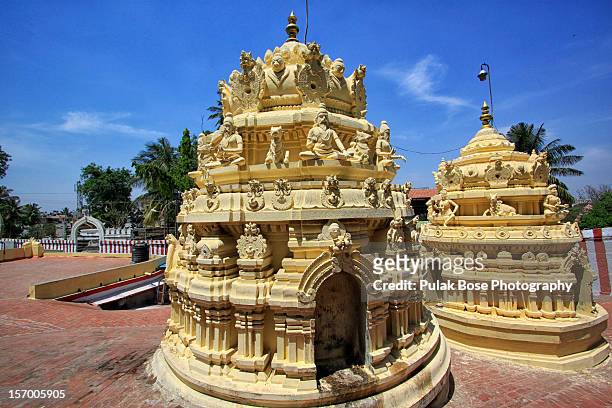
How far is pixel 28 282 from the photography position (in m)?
20.8

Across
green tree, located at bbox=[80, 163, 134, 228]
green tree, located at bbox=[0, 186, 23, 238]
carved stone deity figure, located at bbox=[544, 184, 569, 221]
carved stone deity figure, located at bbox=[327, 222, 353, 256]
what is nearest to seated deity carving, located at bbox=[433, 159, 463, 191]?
carved stone deity figure, located at bbox=[544, 184, 569, 221]

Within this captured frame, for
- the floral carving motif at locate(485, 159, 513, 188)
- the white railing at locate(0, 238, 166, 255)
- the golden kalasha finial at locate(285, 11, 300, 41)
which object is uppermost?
the golden kalasha finial at locate(285, 11, 300, 41)

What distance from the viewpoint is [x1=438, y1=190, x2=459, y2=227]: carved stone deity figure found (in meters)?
14.2

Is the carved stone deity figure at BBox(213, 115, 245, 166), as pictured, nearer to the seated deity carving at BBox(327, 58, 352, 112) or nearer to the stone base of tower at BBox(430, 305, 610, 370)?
the seated deity carving at BBox(327, 58, 352, 112)

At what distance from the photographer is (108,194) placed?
55.7 meters

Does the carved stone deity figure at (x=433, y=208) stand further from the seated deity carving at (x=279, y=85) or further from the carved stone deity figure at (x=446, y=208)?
the seated deity carving at (x=279, y=85)

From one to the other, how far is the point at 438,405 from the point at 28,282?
→ 928 inches

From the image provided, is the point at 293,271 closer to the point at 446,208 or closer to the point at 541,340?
the point at 446,208

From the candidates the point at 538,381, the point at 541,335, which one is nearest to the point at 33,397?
the point at 538,381

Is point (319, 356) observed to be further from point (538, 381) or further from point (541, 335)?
point (541, 335)

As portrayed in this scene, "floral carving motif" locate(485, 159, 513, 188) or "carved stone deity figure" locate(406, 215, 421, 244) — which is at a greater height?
"floral carving motif" locate(485, 159, 513, 188)

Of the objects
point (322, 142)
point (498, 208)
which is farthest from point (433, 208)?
point (322, 142)

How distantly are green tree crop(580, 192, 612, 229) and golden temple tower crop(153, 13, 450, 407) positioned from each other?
33608 mm

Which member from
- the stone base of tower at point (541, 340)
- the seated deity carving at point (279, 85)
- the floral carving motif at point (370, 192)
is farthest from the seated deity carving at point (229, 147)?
the stone base of tower at point (541, 340)
